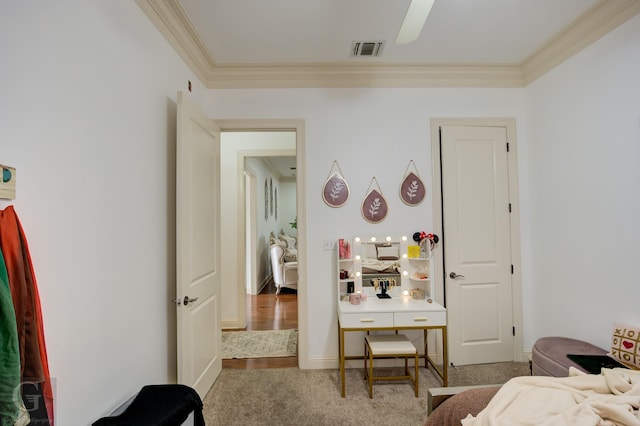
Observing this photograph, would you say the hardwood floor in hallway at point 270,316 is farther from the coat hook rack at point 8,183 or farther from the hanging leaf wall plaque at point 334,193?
the coat hook rack at point 8,183

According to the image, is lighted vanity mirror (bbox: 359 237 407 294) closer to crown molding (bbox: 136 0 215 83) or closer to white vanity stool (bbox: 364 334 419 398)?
white vanity stool (bbox: 364 334 419 398)

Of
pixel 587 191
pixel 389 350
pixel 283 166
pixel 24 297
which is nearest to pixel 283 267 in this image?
pixel 283 166

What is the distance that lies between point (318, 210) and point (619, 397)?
83.6 inches

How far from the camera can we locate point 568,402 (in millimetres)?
1080

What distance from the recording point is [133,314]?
162 centimetres

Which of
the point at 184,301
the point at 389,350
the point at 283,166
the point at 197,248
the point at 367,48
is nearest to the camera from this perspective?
the point at 184,301

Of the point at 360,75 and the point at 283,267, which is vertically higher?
the point at 360,75

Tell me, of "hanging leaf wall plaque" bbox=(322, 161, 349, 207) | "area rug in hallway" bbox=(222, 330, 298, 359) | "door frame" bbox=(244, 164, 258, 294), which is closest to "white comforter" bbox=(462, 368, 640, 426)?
"hanging leaf wall plaque" bbox=(322, 161, 349, 207)

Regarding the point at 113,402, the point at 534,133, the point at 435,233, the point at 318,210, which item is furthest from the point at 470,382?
the point at 113,402

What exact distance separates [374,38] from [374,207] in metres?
1.41

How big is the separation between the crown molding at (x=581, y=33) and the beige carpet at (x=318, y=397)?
2737 mm

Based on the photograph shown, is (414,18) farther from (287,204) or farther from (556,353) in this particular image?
(287,204)

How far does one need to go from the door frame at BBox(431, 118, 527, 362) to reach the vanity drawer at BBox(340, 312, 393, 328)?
71 centimetres

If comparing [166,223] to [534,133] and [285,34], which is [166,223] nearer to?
[285,34]
